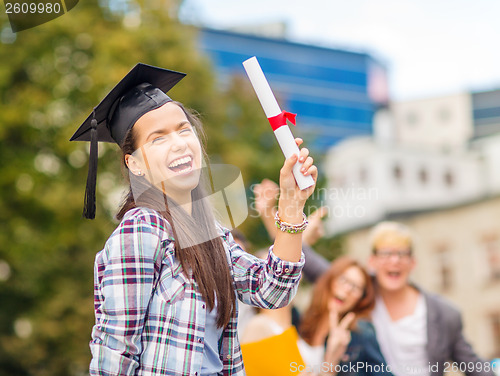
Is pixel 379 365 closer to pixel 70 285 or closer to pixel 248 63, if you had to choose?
pixel 248 63

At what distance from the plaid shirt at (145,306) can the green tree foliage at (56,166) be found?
10.8 metres

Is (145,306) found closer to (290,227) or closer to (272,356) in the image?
(290,227)

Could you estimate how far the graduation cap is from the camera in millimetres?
2194

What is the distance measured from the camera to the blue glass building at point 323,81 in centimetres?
5025

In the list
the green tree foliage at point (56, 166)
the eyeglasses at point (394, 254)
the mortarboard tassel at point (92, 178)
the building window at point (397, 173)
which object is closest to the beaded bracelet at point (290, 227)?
the mortarboard tassel at point (92, 178)

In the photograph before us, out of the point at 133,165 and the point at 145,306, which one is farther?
the point at 133,165

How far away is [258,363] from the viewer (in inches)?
133

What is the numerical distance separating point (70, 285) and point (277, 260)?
12.4 metres

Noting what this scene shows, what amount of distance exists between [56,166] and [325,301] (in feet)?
34.9

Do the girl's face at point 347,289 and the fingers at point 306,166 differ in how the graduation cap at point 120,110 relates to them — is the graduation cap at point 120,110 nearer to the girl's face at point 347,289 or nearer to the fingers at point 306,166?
the fingers at point 306,166

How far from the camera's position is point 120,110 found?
222 cm

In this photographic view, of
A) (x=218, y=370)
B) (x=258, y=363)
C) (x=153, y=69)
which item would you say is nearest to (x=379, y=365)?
(x=258, y=363)

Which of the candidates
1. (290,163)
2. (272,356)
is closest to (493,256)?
(272,356)

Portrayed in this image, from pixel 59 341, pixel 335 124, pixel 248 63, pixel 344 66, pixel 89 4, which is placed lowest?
pixel 59 341
